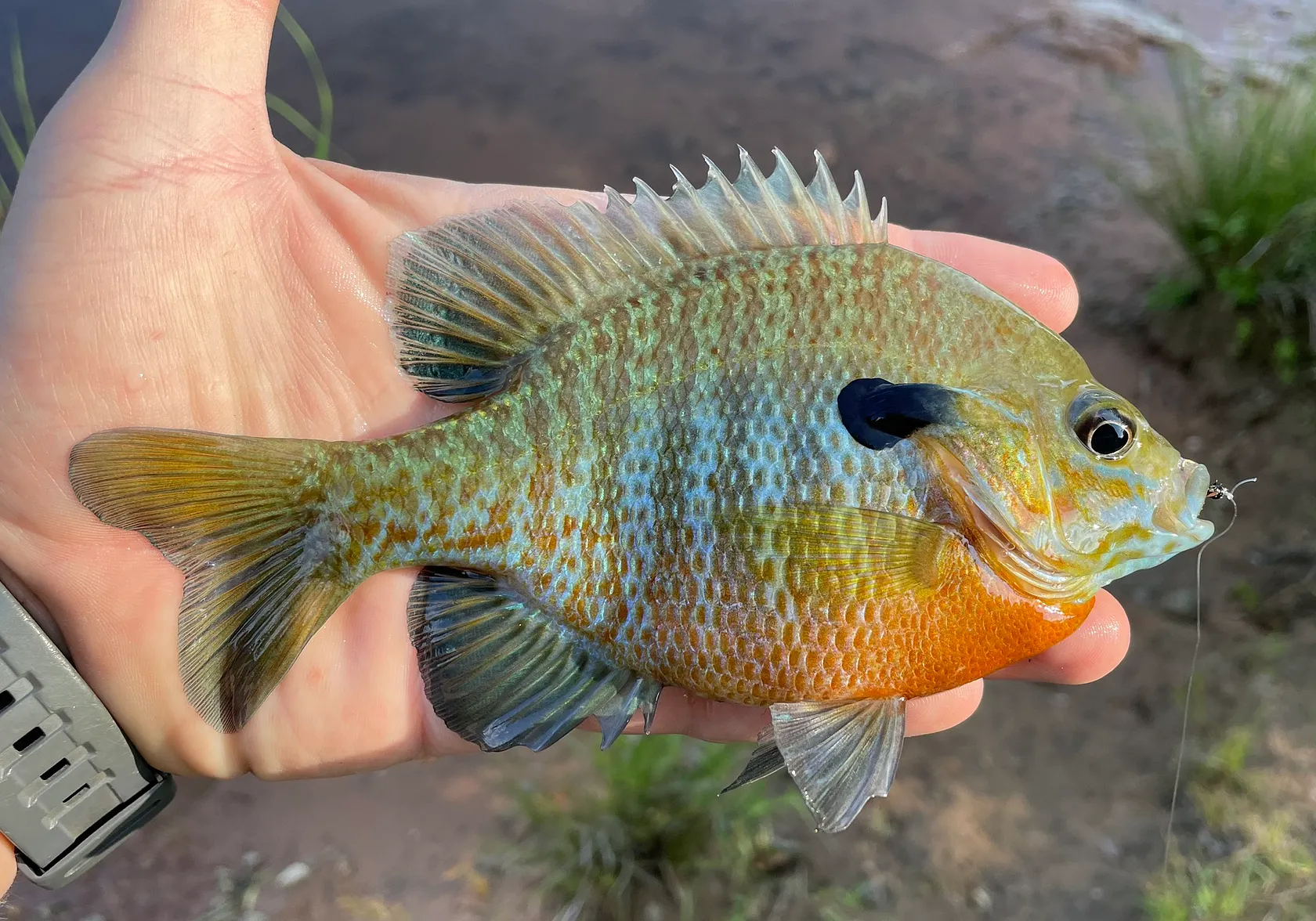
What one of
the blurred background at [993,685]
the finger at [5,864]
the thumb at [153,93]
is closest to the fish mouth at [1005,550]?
the blurred background at [993,685]

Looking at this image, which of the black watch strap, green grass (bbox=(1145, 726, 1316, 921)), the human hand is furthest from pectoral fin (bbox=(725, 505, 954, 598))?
green grass (bbox=(1145, 726, 1316, 921))

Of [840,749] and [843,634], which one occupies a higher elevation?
[843,634]

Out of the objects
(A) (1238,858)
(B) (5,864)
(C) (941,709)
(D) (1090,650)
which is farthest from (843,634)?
(A) (1238,858)

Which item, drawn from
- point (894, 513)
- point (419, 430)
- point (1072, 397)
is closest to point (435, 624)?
point (419, 430)

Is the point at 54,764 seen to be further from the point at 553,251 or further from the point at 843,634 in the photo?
the point at 843,634

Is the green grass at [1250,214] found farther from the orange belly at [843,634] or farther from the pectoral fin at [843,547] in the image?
the pectoral fin at [843,547]

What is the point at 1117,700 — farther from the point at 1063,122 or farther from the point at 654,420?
the point at 1063,122
